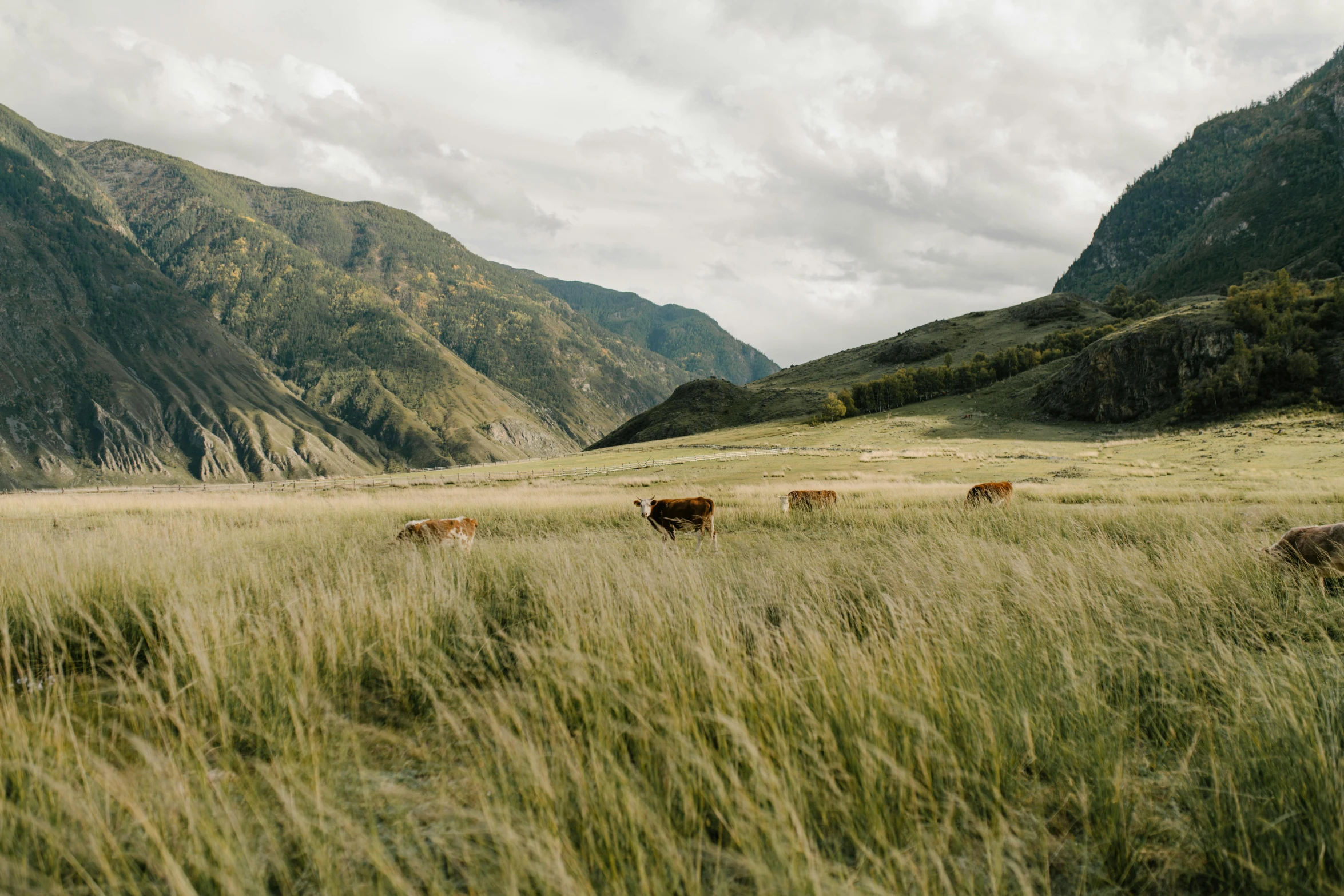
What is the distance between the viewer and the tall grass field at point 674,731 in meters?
2.30

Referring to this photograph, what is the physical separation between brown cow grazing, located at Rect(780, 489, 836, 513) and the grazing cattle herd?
2cm

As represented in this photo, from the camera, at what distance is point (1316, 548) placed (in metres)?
6.77

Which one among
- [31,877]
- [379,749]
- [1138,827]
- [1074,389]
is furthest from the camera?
[1074,389]

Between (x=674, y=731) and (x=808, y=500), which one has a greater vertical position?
(x=674, y=731)

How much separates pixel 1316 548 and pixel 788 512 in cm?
1161

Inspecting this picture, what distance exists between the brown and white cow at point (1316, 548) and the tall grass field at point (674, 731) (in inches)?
13.5

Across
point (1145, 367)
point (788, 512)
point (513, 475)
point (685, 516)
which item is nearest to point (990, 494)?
point (788, 512)

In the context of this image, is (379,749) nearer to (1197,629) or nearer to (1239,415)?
(1197,629)

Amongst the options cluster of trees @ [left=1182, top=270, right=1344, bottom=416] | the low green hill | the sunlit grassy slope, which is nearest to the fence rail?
cluster of trees @ [left=1182, top=270, right=1344, bottom=416]

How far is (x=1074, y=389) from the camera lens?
75.8m

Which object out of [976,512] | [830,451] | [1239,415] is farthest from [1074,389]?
[976,512]

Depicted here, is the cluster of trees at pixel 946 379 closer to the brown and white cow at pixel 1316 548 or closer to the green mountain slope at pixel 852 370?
the green mountain slope at pixel 852 370

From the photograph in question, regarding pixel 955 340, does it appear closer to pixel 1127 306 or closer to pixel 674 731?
pixel 1127 306

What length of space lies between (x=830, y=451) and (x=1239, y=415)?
3969cm
